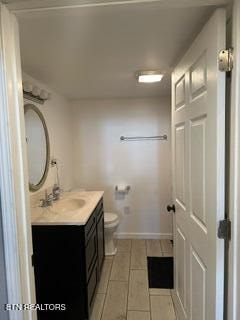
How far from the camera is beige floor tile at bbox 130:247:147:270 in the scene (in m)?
2.87

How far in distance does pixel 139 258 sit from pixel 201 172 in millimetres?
2165

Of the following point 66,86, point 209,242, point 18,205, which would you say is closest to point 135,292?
point 209,242

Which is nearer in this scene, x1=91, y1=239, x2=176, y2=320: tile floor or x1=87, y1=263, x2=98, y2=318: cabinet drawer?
x1=87, y1=263, x2=98, y2=318: cabinet drawer

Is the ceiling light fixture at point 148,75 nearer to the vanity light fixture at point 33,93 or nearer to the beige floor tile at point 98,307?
the vanity light fixture at point 33,93

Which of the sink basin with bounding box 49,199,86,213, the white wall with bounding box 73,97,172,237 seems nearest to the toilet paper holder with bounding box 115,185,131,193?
the white wall with bounding box 73,97,172,237

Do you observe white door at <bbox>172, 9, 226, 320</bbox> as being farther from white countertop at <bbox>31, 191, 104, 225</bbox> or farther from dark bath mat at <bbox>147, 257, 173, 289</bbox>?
white countertop at <bbox>31, 191, 104, 225</bbox>

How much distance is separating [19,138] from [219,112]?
0.91 metres

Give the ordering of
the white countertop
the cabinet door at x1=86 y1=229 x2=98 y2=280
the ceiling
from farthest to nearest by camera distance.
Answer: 1. the cabinet door at x1=86 y1=229 x2=98 y2=280
2. the white countertop
3. the ceiling

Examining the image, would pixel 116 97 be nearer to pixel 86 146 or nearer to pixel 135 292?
pixel 86 146

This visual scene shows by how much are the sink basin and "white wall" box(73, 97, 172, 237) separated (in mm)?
1074

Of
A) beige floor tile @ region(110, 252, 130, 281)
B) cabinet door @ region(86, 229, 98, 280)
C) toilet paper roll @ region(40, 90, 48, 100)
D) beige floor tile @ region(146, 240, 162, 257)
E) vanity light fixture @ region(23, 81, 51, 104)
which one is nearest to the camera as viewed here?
cabinet door @ region(86, 229, 98, 280)

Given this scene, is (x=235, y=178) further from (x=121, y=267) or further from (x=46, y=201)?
(x=121, y=267)

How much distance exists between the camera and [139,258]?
3061 mm

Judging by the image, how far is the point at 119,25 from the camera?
130cm
